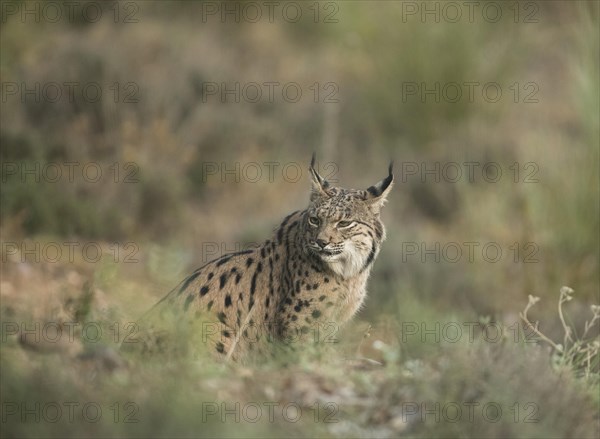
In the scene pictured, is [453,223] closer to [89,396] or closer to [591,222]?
[591,222]

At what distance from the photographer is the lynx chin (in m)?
6.12

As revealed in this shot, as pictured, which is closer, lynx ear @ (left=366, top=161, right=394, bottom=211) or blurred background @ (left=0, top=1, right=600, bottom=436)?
lynx ear @ (left=366, top=161, right=394, bottom=211)

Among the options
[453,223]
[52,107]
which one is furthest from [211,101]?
[453,223]

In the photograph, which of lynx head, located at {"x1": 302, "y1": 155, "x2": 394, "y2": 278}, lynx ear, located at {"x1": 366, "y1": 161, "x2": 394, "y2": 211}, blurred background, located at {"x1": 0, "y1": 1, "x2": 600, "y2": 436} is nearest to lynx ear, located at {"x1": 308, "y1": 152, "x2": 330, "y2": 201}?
lynx head, located at {"x1": 302, "y1": 155, "x2": 394, "y2": 278}

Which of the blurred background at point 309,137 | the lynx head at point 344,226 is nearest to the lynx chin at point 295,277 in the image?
the lynx head at point 344,226

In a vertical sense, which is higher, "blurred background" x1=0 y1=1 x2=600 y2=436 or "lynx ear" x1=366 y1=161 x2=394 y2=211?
"lynx ear" x1=366 y1=161 x2=394 y2=211

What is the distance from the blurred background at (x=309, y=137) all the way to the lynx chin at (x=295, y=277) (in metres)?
2.00

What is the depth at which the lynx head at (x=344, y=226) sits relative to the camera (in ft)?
21.0

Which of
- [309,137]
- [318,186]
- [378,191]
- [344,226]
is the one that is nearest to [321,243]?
[344,226]

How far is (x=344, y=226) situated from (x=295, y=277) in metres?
0.39

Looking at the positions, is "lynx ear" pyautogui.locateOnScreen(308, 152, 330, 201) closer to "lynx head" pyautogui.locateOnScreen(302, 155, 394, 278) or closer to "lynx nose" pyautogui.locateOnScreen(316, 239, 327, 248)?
"lynx head" pyautogui.locateOnScreen(302, 155, 394, 278)

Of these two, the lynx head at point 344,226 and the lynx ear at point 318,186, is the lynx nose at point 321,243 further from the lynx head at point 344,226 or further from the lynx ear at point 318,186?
the lynx ear at point 318,186

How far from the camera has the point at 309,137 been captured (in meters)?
16.5

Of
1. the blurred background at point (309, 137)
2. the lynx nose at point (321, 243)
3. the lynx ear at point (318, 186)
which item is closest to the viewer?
the lynx nose at point (321, 243)
